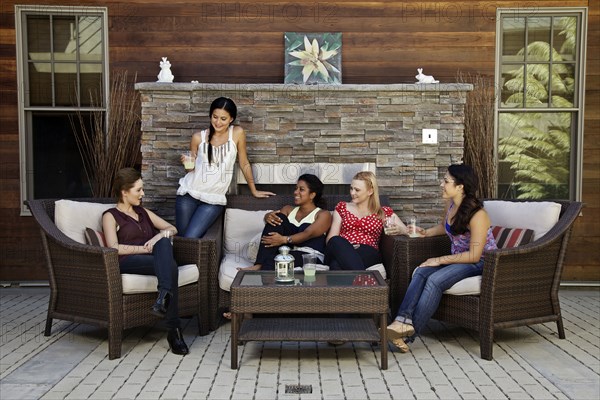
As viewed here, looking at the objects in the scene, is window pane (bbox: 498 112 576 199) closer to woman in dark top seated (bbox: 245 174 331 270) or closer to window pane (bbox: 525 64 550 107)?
window pane (bbox: 525 64 550 107)

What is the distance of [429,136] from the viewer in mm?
5793

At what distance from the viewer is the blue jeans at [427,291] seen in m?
4.27

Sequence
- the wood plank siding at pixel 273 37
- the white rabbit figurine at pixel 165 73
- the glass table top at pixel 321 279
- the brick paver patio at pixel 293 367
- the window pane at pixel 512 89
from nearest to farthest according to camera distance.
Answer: the brick paver patio at pixel 293 367, the glass table top at pixel 321 279, the white rabbit figurine at pixel 165 73, the wood plank siding at pixel 273 37, the window pane at pixel 512 89

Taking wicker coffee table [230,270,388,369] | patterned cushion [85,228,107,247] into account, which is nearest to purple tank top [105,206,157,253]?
patterned cushion [85,228,107,247]

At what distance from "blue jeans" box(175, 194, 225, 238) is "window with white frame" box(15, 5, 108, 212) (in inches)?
55.3

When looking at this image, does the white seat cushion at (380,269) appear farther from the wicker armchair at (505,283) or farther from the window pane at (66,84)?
the window pane at (66,84)

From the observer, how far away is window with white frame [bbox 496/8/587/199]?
6.27m

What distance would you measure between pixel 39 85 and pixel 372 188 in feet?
10.3

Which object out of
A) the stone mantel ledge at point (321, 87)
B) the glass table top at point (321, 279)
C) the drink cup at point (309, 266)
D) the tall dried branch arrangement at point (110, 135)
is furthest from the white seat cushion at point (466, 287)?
the tall dried branch arrangement at point (110, 135)

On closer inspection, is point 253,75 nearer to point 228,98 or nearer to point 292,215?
point 228,98

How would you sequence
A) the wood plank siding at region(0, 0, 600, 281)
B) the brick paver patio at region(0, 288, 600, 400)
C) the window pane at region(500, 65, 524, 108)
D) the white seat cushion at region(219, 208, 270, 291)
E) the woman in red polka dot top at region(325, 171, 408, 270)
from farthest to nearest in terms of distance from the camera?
1. the window pane at region(500, 65, 524, 108)
2. the wood plank siding at region(0, 0, 600, 281)
3. the white seat cushion at region(219, 208, 270, 291)
4. the woman in red polka dot top at region(325, 171, 408, 270)
5. the brick paver patio at region(0, 288, 600, 400)

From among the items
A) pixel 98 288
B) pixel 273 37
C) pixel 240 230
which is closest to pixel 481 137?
pixel 273 37

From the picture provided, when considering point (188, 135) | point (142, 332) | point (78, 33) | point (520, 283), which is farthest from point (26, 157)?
point (520, 283)

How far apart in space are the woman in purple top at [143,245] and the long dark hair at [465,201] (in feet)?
5.65
